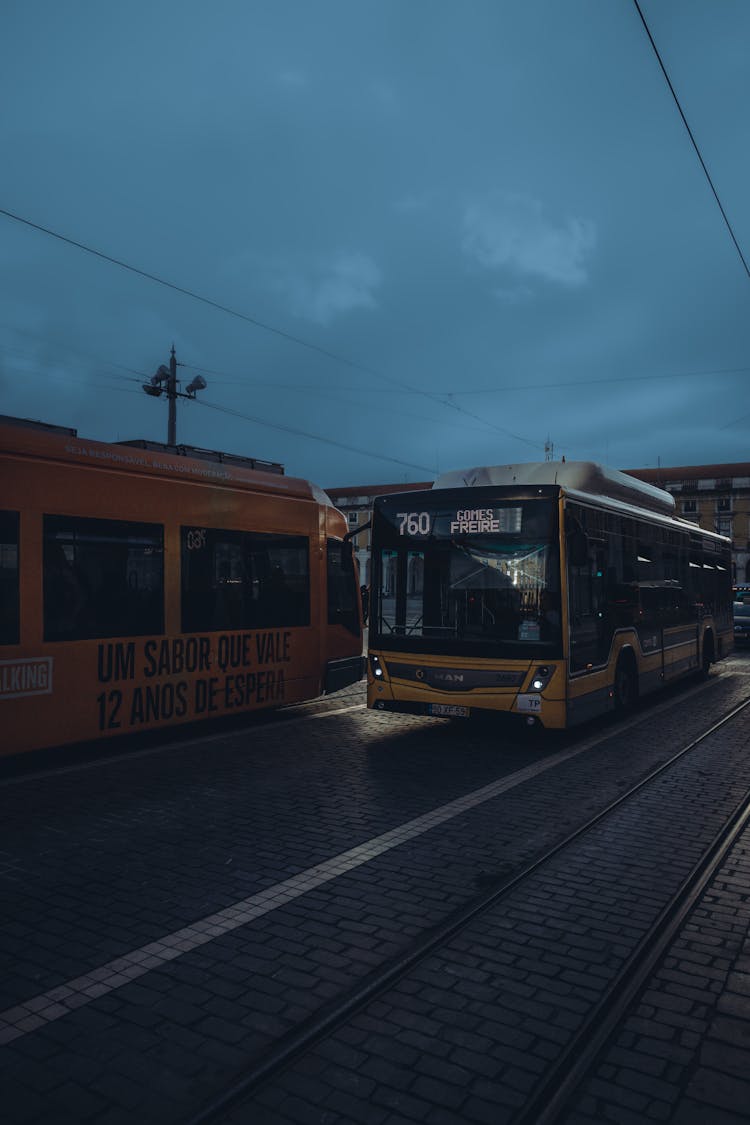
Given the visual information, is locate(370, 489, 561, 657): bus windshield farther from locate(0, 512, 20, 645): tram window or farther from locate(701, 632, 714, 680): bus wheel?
locate(701, 632, 714, 680): bus wheel

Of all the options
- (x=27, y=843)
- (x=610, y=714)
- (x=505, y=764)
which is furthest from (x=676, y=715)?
(x=27, y=843)

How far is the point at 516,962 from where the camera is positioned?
4.10 m

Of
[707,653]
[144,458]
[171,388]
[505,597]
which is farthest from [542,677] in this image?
[171,388]

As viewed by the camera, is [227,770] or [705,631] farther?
[705,631]

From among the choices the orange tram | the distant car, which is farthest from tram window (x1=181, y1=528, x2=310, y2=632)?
the distant car

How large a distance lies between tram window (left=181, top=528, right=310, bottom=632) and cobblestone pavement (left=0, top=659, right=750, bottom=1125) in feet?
7.16

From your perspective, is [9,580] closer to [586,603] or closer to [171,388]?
[586,603]

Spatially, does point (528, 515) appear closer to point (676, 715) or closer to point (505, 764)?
point (505, 764)

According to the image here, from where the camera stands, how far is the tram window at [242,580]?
31.5ft

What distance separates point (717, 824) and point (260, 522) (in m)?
6.36

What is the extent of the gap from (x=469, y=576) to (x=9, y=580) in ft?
15.4

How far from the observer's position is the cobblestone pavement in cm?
309

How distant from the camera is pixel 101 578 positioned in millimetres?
8516

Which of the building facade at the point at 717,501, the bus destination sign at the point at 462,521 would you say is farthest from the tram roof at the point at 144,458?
the building facade at the point at 717,501
